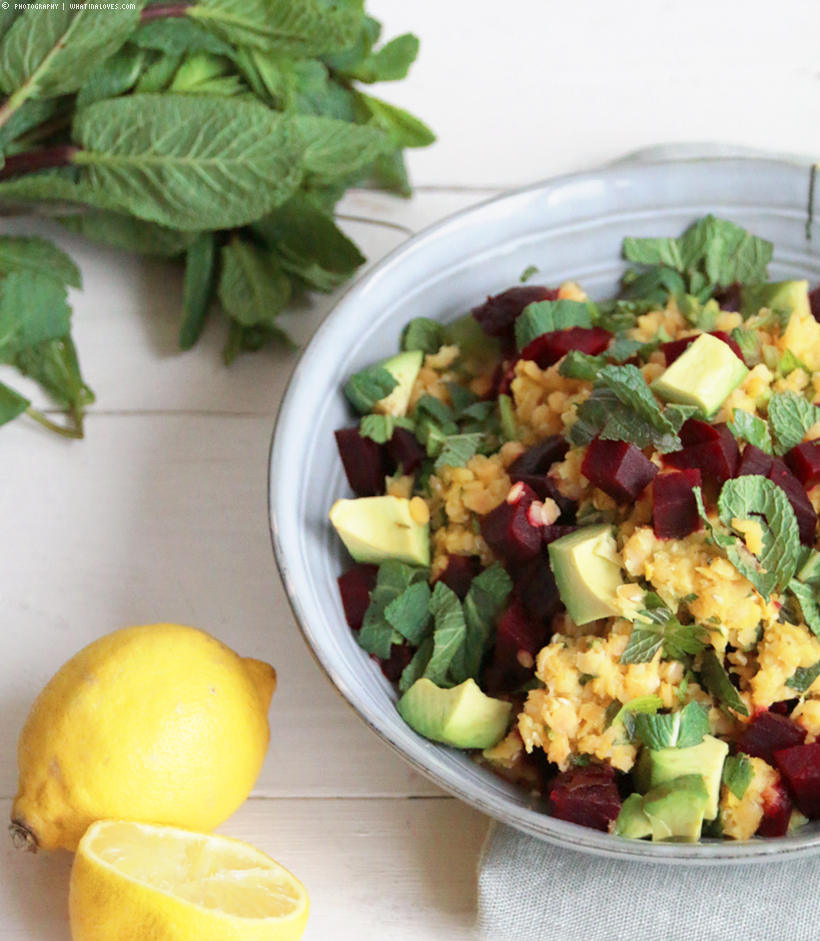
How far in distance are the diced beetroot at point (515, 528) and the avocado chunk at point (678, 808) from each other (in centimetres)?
37

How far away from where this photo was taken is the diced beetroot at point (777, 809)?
4.37ft

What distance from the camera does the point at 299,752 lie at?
171cm

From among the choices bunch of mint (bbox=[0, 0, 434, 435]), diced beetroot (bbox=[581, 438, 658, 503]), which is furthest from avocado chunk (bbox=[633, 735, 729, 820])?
bunch of mint (bbox=[0, 0, 434, 435])

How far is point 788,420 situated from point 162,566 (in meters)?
1.15

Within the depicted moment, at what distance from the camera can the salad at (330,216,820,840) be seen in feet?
4.39

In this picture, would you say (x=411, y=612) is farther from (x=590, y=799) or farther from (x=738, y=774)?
(x=738, y=774)

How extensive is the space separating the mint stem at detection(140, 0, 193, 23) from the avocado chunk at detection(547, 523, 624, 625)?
52.3 inches

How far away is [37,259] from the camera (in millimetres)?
2111

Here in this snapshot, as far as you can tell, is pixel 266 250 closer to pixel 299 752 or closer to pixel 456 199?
pixel 456 199

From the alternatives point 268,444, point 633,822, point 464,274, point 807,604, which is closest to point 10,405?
point 268,444

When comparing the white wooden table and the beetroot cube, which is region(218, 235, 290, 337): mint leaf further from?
the beetroot cube

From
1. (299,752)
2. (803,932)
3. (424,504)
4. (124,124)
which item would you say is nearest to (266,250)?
(124,124)

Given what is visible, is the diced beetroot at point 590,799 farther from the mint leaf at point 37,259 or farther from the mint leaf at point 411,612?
the mint leaf at point 37,259

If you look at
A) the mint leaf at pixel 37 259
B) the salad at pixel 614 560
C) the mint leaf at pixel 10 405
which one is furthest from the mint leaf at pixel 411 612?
the mint leaf at pixel 37 259
